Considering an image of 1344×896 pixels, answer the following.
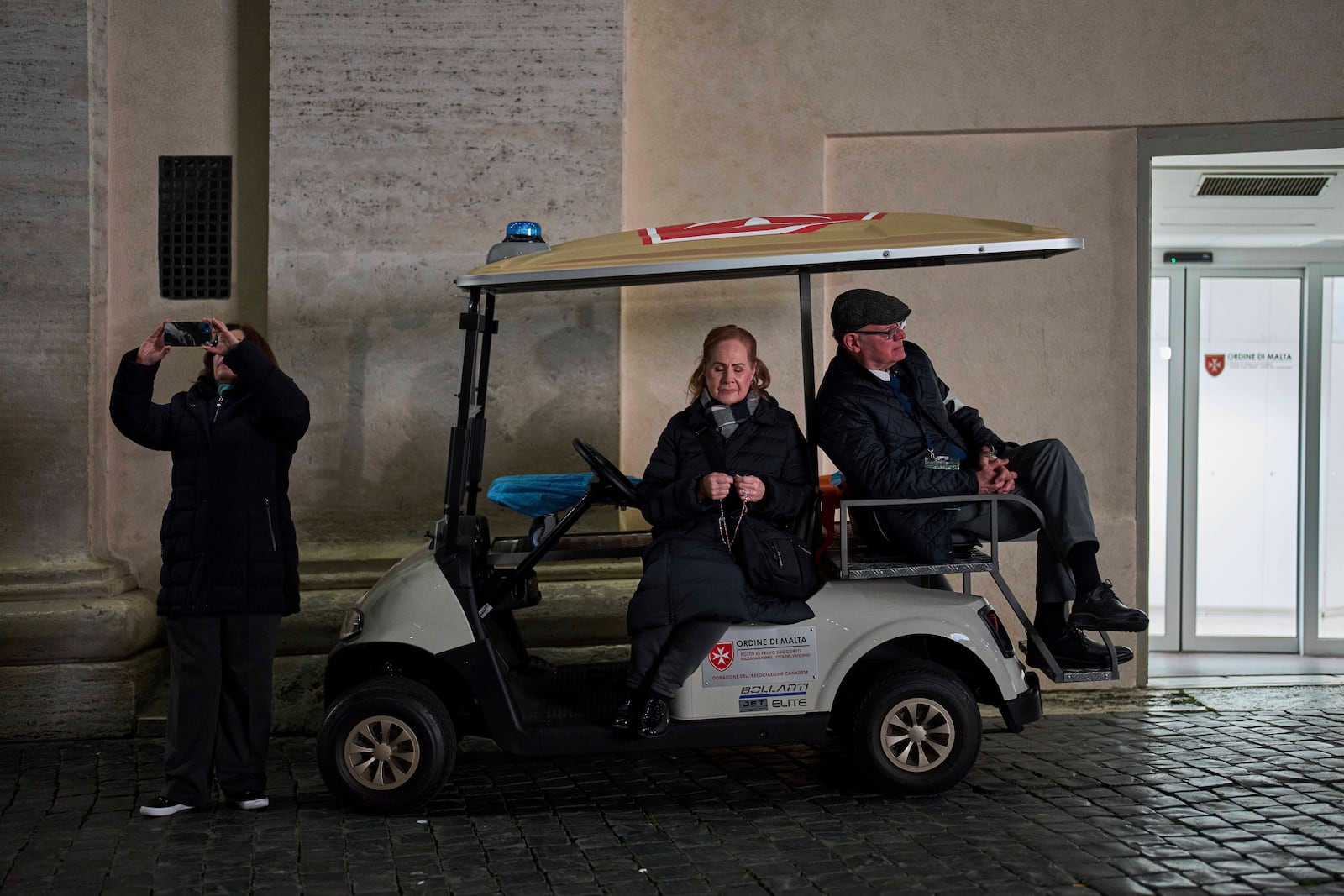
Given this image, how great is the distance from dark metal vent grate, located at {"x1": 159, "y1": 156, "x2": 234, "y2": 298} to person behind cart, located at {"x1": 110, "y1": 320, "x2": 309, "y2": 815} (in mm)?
2279

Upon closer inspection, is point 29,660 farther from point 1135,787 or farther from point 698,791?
point 1135,787

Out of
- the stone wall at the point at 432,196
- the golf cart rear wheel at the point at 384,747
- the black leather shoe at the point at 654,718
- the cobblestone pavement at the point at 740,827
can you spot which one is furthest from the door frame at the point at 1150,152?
the golf cart rear wheel at the point at 384,747

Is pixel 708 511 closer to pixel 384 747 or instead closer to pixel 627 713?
pixel 627 713

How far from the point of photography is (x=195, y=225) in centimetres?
727

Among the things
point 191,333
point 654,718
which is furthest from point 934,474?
point 191,333

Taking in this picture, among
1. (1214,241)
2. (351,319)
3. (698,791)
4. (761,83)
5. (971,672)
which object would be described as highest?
(761,83)

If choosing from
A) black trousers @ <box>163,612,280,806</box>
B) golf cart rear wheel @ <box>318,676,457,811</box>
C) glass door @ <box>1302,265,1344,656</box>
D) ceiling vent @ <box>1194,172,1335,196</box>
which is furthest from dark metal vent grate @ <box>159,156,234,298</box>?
glass door @ <box>1302,265,1344,656</box>

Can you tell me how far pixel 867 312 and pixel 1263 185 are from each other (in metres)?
3.80

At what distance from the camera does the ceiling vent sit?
7.57 meters

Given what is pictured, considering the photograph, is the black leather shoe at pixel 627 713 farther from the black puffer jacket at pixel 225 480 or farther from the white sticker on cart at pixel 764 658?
the black puffer jacket at pixel 225 480

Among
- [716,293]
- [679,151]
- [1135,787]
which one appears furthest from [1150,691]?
[679,151]

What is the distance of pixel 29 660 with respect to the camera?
662 cm

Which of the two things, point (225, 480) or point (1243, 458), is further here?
point (1243, 458)

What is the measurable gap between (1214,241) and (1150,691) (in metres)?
2.88
